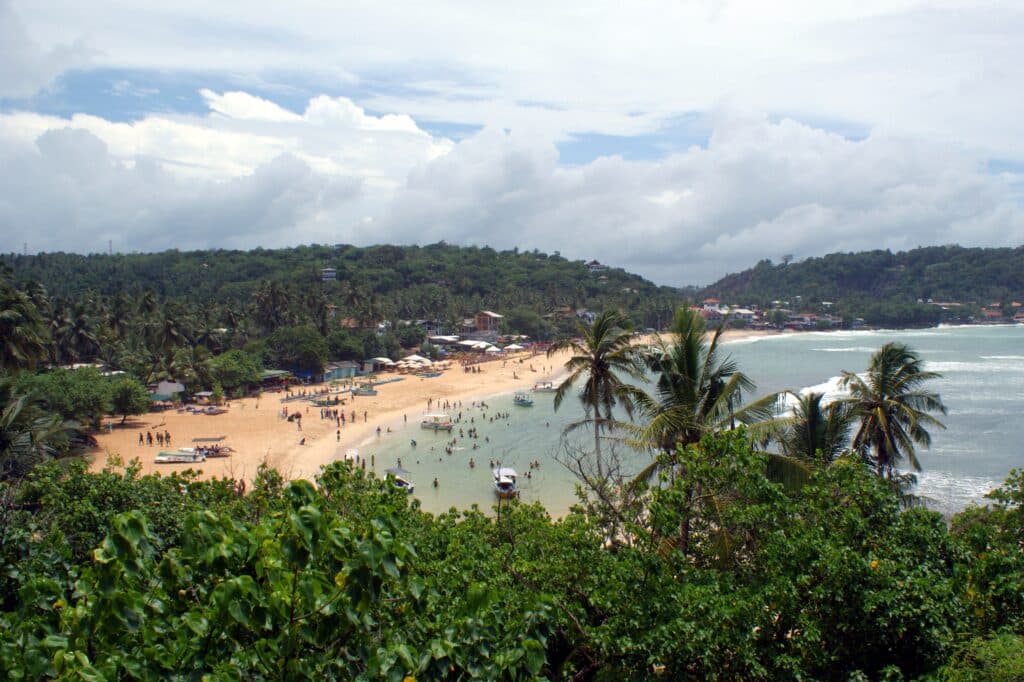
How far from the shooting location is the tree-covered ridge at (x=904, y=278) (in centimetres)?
14788

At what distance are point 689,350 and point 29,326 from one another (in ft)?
74.9

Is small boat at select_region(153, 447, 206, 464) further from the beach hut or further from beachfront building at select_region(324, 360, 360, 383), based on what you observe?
beachfront building at select_region(324, 360, 360, 383)

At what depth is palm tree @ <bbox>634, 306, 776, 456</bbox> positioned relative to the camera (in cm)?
1076

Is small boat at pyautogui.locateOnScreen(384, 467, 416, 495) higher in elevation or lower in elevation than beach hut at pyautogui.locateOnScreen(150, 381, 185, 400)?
lower

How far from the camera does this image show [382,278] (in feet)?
393

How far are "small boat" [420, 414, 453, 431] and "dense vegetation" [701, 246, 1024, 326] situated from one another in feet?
363

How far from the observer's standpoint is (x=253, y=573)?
3570 millimetres

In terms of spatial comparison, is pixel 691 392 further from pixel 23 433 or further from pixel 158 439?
pixel 158 439

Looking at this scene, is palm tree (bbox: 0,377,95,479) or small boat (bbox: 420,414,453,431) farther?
small boat (bbox: 420,414,453,431)

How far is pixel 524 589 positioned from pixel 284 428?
105 ft

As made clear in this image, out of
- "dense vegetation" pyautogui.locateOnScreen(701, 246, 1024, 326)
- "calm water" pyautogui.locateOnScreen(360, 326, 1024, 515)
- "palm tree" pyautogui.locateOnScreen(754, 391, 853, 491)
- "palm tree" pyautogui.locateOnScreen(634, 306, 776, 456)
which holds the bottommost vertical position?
"calm water" pyautogui.locateOnScreen(360, 326, 1024, 515)

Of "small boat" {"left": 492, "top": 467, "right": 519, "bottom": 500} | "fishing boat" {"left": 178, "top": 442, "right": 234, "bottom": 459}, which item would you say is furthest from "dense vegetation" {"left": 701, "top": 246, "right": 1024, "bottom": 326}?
"fishing boat" {"left": 178, "top": 442, "right": 234, "bottom": 459}

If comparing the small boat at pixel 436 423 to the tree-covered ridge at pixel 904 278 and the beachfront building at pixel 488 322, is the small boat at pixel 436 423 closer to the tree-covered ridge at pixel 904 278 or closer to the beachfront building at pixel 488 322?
the beachfront building at pixel 488 322

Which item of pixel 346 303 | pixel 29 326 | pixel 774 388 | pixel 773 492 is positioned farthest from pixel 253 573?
pixel 346 303
